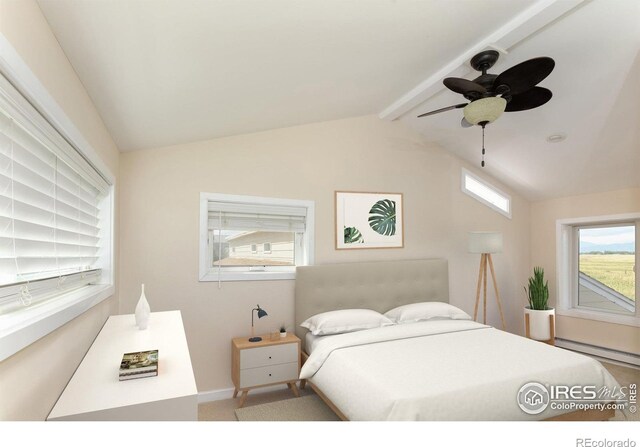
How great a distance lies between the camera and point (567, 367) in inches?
90.7

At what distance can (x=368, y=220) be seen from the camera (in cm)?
398

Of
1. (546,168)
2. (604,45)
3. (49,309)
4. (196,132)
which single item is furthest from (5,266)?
(546,168)

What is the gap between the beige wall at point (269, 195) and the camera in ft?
10.2

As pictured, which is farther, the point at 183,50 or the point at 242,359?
the point at 242,359

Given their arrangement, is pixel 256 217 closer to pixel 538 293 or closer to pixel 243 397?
pixel 243 397

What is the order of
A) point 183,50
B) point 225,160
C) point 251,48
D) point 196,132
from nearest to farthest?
point 183,50 < point 251,48 < point 196,132 < point 225,160

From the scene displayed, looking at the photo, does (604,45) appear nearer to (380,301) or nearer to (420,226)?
(420,226)

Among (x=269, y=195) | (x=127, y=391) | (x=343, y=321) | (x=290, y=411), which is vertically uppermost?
(x=269, y=195)

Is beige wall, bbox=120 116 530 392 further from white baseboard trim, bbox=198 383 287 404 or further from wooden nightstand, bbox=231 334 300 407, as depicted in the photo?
wooden nightstand, bbox=231 334 300 407

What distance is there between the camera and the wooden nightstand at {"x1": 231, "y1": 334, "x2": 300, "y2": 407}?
9.93 ft

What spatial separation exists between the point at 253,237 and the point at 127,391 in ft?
7.90

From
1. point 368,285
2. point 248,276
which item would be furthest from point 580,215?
point 248,276

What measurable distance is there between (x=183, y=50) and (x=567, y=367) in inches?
115

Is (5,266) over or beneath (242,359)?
over
